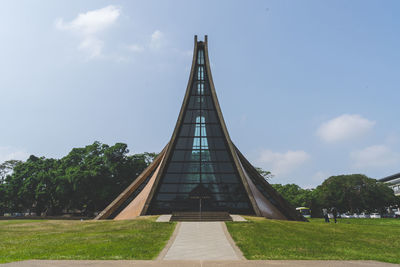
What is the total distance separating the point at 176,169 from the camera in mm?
24328

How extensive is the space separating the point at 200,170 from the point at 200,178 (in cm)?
68

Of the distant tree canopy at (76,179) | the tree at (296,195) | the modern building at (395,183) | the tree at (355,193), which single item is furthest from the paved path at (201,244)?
the modern building at (395,183)

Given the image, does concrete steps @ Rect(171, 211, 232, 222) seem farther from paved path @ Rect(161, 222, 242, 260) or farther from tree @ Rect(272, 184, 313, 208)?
tree @ Rect(272, 184, 313, 208)

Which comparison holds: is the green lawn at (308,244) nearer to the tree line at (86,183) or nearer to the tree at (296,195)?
the tree line at (86,183)

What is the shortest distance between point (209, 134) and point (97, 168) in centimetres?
2278

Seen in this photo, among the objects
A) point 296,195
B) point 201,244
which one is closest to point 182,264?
point 201,244

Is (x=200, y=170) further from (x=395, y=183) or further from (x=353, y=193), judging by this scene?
(x=395, y=183)

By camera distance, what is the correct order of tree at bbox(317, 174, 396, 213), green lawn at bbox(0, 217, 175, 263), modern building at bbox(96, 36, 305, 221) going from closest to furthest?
1. green lawn at bbox(0, 217, 175, 263)
2. modern building at bbox(96, 36, 305, 221)
3. tree at bbox(317, 174, 396, 213)

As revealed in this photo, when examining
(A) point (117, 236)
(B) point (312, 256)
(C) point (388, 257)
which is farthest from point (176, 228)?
(C) point (388, 257)

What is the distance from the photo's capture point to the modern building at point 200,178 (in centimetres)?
2277

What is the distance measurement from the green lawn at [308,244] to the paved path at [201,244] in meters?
0.49

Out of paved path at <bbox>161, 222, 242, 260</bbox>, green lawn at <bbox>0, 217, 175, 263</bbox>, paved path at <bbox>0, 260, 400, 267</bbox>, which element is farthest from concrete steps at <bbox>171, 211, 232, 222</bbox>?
paved path at <bbox>0, 260, 400, 267</bbox>

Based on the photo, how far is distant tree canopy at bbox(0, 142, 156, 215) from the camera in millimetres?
Result: 41250

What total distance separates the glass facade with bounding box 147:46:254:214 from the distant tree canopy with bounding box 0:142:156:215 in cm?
2073
